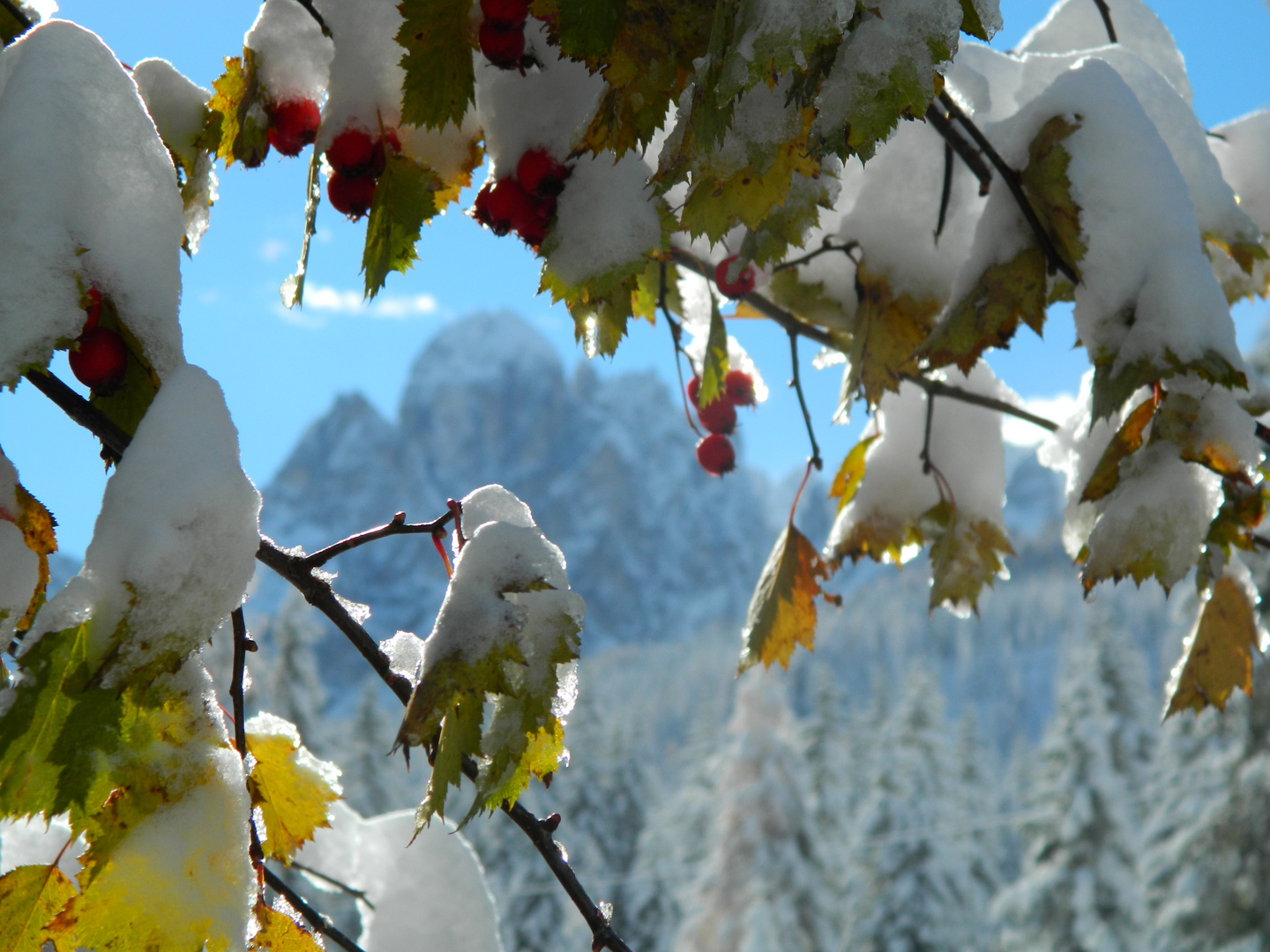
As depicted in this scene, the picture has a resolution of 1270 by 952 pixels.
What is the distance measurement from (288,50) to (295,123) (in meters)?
0.10

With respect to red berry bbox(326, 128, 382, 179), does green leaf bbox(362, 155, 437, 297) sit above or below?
below

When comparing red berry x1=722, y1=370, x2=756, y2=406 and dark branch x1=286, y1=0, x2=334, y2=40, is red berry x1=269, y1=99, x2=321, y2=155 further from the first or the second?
red berry x1=722, y1=370, x2=756, y2=406

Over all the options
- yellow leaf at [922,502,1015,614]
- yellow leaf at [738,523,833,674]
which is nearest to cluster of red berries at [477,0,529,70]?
yellow leaf at [738,523,833,674]

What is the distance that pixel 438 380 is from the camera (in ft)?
581

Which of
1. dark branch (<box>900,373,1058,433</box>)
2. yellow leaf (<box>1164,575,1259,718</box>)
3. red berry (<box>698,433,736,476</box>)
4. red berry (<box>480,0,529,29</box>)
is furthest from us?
red berry (<box>698,433,736,476</box>)

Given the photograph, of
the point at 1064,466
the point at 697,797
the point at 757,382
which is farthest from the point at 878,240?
the point at 697,797

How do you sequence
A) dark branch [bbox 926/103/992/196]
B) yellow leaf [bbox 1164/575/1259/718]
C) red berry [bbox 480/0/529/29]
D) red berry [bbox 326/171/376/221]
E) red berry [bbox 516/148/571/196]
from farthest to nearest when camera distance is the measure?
yellow leaf [bbox 1164/575/1259/718], dark branch [bbox 926/103/992/196], red berry [bbox 326/171/376/221], red berry [bbox 516/148/571/196], red berry [bbox 480/0/529/29]

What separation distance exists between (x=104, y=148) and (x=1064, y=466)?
184 centimetres

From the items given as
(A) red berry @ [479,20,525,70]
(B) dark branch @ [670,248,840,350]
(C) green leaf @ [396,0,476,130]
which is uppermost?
(B) dark branch @ [670,248,840,350]

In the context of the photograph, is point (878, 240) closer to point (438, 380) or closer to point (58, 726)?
point (58, 726)

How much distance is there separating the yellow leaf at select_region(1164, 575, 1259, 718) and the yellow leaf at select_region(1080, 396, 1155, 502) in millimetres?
492

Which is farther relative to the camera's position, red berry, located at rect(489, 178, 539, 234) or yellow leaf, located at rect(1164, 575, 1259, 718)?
yellow leaf, located at rect(1164, 575, 1259, 718)

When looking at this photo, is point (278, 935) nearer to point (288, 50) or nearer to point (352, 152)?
point (352, 152)

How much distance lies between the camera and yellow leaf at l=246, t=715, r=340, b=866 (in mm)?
1479
